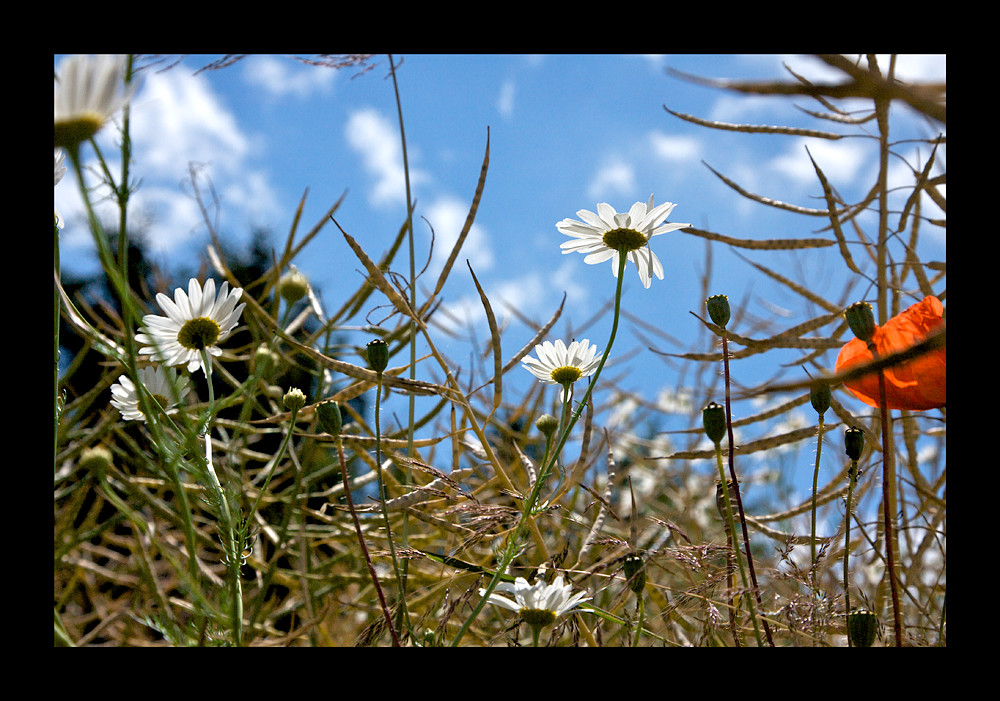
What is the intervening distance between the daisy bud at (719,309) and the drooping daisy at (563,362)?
60mm

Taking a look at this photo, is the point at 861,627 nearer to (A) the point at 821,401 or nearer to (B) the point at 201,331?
(A) the point at 821,401

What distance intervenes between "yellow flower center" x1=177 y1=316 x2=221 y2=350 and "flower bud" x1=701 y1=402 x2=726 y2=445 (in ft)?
0.62

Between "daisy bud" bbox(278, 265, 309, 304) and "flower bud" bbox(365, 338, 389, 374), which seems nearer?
"flower bud" bbox(365, 338, 389, 374)

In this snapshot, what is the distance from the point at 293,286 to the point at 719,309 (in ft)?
0.78

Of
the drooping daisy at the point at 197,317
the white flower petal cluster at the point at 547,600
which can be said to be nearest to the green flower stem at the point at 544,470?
the white flower petal cluster at the point at 547,600

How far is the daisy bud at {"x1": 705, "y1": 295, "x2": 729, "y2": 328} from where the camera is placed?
0.25 m

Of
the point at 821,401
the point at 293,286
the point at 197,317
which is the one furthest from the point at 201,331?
the point at 821,401

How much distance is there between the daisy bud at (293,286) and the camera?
0.39m

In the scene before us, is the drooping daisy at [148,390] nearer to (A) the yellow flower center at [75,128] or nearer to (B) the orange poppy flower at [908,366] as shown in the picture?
(A) the yellow flower center at [75,128]

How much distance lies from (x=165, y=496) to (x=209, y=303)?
17.2 inches

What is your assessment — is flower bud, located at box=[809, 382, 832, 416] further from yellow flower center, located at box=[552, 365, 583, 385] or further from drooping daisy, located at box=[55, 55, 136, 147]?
drooping daisy, located at box=[55, 55, 136, 147]

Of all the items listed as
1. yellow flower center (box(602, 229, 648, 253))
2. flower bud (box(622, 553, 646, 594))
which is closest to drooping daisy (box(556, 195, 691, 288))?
yellow flower center (box(602, 229, 648, 253))
